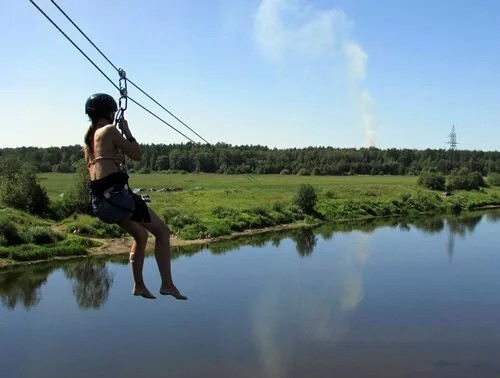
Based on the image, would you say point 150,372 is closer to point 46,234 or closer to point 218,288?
point 218,288

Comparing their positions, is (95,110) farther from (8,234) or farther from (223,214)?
(223,214)

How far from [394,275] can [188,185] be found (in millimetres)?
48213

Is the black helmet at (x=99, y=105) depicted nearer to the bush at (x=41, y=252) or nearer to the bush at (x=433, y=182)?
the bush at (x=41, y=252)

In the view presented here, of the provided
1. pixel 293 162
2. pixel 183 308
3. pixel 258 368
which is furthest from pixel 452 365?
pixel 293 162

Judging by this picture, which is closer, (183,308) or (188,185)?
(183,308)

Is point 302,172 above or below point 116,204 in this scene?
below

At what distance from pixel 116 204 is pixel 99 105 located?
95cm

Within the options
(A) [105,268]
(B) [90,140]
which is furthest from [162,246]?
(A) [105,268]

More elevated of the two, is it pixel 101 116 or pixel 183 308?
pixel 101 116

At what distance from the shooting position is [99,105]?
516 cm

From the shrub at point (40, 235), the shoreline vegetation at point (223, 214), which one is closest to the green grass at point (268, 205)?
the shoreline vegetation at point (223, 214)

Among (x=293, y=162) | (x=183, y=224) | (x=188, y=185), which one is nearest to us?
(x=183, y=224)

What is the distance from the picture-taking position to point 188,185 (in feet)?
241

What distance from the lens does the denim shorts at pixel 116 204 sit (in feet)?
16.9
